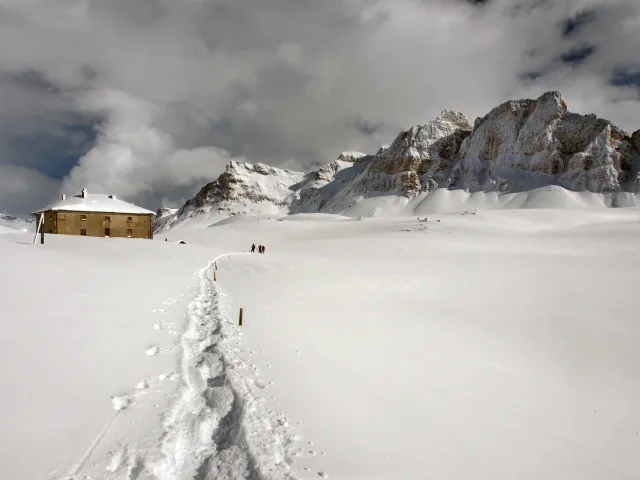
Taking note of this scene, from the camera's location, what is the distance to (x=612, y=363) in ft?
35.8

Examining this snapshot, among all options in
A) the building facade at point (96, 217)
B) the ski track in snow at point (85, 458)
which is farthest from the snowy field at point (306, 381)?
the building facade at point (96, 217)

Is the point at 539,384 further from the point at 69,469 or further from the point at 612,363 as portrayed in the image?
the point at 69,469

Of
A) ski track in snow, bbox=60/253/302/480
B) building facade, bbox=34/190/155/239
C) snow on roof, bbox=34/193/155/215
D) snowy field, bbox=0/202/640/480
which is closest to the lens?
ski track in snow, bbox=60/253/302/480

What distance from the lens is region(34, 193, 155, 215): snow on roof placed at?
Result: 53.2 meters

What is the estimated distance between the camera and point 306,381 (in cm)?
804

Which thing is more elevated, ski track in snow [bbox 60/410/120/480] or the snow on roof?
the snow on roof

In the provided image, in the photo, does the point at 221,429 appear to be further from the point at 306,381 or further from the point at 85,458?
the point at 306,381

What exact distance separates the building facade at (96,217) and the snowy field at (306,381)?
4209 cm

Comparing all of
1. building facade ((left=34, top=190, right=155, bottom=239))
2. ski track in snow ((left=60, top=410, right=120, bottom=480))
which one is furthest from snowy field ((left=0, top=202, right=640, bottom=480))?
building facade ((left=34, top=190, right=155, bottom=239))

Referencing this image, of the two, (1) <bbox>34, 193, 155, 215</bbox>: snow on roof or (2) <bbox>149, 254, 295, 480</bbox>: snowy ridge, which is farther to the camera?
(1) <bbox>34, 193, 155, 215</bbox>: snow on roof

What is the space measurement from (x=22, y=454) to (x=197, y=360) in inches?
175

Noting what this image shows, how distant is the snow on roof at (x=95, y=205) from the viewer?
53188mm

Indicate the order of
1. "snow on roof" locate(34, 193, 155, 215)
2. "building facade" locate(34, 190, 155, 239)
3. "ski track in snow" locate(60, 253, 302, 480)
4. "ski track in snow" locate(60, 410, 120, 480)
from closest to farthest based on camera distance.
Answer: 1. "ski track in snow" locate(60, 410, 120, 480)
2. "ski track in snow" locate(60, 253, 302, 480)
3. "building facade" locate(34, 190, 155, 239)
4. "snow on roof" locate(34, 193, 155, 215)

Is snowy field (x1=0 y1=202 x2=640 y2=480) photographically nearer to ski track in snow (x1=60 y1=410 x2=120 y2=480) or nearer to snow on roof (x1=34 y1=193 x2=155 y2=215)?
ski track in snow (x1=60 y1=410 x2=120 y2=480)
